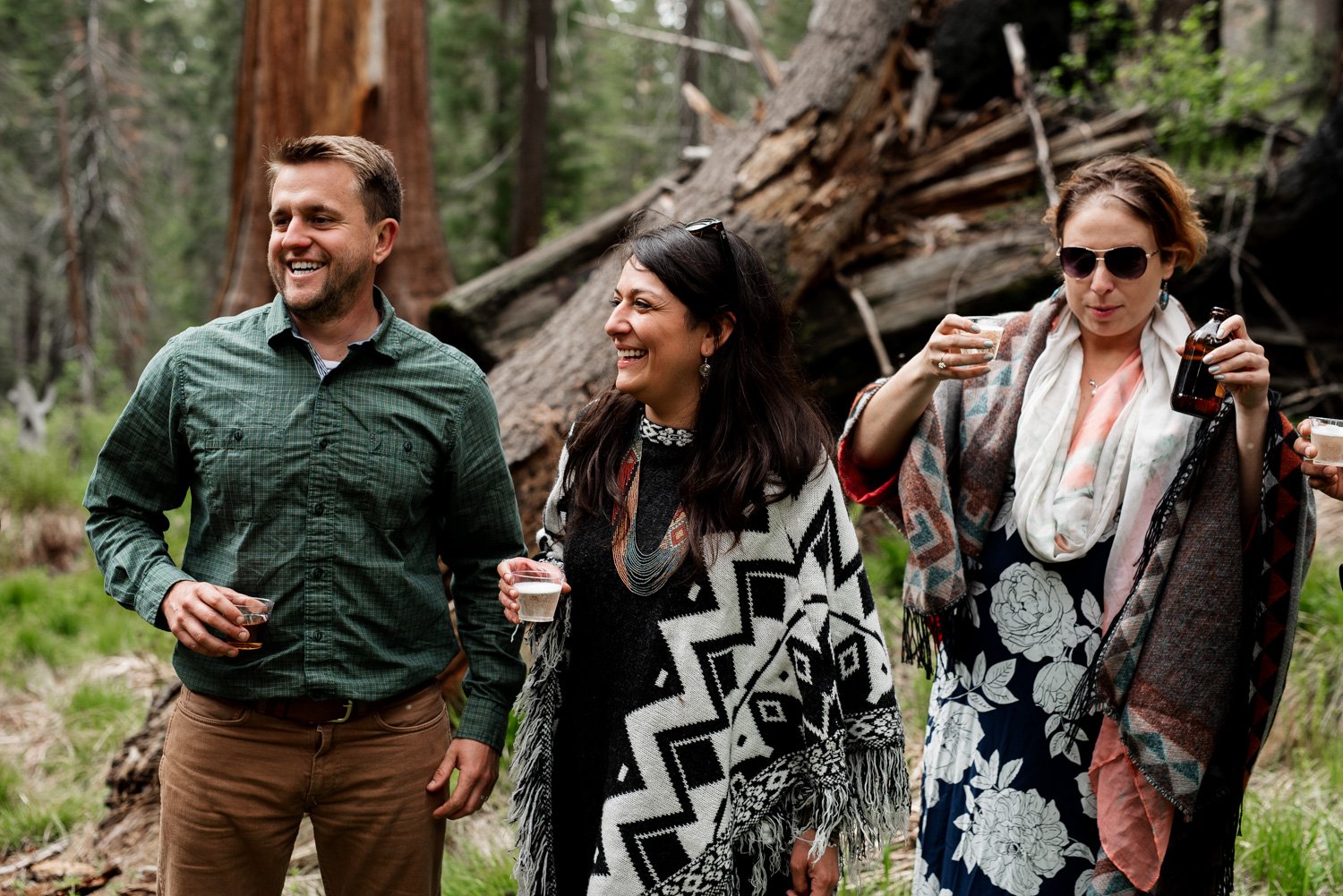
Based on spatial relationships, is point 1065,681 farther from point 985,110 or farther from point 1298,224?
point 985,110

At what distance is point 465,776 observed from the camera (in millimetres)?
2469

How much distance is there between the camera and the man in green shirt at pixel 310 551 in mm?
2354

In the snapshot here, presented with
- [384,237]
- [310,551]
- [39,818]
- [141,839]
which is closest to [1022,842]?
[310,551]

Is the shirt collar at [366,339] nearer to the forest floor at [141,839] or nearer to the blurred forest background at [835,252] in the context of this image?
the forest floor at [141,839]

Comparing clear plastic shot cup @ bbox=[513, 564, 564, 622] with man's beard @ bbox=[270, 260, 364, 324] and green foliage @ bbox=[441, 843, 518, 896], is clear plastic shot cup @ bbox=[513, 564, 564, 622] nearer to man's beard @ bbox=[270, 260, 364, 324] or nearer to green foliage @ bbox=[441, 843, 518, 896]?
man's beard @ bbox=[270, 260, 364, 324]

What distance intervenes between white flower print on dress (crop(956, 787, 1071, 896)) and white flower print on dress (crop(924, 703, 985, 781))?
4.9 inches

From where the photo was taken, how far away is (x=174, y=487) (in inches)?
98.5

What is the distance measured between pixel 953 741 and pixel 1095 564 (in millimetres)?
587

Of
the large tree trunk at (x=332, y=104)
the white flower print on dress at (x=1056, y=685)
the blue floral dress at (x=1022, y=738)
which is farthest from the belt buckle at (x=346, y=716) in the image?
the large tree trunk at (x=332, y=104)

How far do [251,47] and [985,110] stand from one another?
5230 mm

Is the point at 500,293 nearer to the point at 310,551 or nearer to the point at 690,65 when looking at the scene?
the point at 310,551

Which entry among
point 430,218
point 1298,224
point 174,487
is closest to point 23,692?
point 430,218

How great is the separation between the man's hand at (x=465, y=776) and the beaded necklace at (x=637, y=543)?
0.57 meters

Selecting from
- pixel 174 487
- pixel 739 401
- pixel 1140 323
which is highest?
pixel 1140 323
